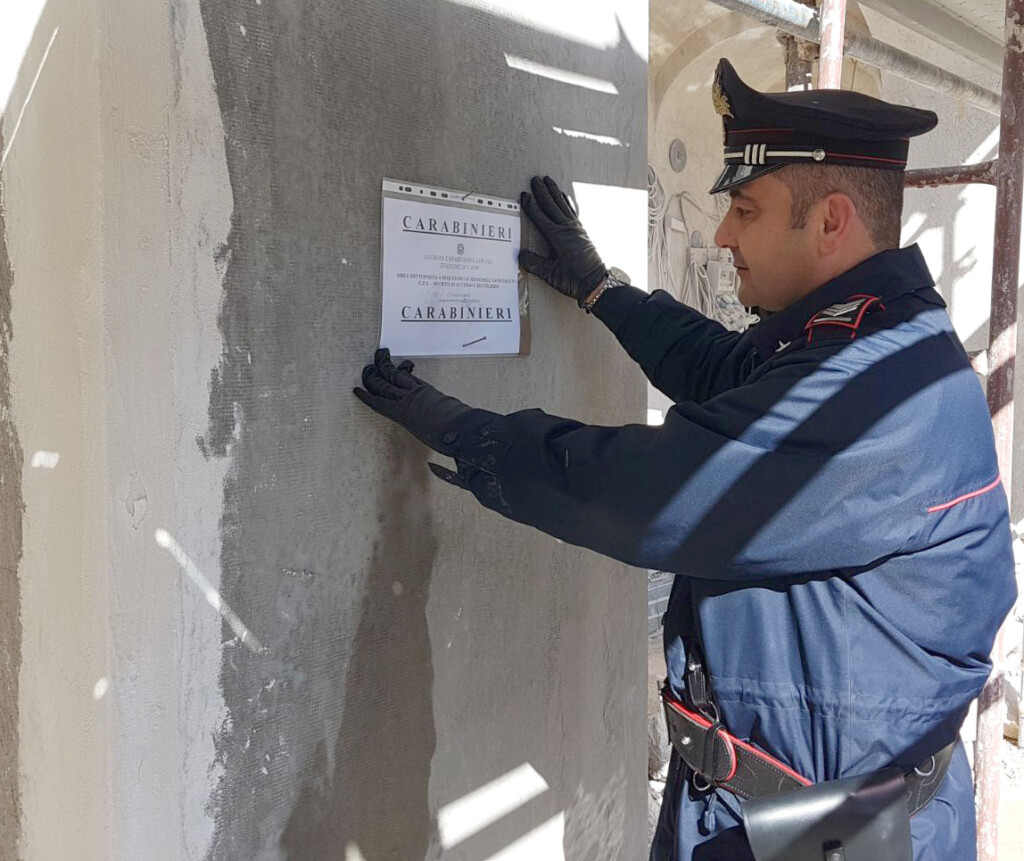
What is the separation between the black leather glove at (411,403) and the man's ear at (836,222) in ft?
1.88

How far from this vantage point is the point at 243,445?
120cm

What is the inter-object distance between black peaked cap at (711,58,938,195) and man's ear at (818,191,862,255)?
0.18ft

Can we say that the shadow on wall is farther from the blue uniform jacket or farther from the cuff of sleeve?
the cuff of sleeve

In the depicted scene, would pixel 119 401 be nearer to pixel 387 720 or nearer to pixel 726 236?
pixel 387 720

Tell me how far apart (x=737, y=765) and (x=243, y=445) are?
2.65ft

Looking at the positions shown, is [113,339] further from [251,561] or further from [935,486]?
[935,486]

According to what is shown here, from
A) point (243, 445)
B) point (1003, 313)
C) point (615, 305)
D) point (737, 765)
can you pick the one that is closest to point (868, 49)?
point (1003, 313)

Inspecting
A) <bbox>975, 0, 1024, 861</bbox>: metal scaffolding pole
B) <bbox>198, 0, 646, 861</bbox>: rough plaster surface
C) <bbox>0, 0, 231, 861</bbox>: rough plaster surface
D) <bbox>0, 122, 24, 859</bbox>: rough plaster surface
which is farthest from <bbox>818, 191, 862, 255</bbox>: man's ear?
<bbox>975, 0, 1024, 861</bbox>: metal scaffolding pole

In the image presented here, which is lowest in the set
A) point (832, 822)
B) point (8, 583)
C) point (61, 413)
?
point (832, 822)

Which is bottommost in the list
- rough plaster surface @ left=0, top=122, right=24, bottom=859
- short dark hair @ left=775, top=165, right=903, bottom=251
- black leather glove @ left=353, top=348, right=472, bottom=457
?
rough plaster surface @ left=0, top=122, right=24, bottom=859

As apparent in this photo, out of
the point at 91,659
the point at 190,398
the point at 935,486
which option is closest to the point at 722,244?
the point at 935,486

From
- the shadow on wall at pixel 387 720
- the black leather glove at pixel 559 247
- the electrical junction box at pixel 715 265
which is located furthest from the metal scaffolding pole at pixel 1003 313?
the electrical junction box at pixel 715 265

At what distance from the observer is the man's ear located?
1.38m

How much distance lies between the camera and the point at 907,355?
4.14 ft
